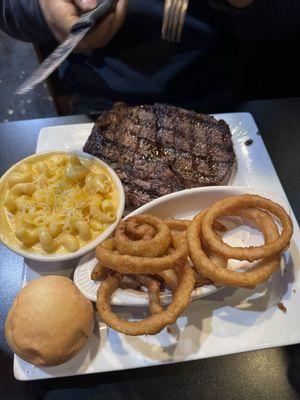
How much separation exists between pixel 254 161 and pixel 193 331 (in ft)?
2.89

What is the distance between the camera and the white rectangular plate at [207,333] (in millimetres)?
1372

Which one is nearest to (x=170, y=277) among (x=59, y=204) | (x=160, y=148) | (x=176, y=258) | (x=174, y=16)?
(x=176, y=258)

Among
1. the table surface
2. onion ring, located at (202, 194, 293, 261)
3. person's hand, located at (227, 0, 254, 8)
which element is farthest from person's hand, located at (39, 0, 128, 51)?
the table surface

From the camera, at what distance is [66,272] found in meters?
1.61

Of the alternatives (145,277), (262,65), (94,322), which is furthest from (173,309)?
(262,65)

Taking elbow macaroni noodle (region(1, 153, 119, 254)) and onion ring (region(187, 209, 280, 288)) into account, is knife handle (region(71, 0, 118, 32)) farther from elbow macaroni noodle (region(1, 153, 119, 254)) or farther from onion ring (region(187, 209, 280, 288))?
onion ring (region(187, 209, 280, 288))

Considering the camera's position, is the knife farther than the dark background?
No

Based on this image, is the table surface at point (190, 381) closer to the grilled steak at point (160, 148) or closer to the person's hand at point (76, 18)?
the grilled steak at point (160, 148)

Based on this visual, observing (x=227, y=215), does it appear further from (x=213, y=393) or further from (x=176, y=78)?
(x=176, y=78)

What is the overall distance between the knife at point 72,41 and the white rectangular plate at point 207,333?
0.74 meters

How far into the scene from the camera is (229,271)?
1345 millimetres

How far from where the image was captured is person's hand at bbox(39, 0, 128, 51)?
1.77 metres

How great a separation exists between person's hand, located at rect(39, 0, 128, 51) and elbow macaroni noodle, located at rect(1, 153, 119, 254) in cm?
55

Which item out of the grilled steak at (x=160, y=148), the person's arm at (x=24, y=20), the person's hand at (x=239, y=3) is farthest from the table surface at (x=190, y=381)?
the person's hand at (x=239, y=3)
